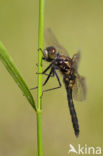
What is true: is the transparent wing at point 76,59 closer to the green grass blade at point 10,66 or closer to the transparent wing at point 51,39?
the transparent wing at point 51,39

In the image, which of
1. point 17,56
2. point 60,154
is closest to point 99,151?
point 60,154

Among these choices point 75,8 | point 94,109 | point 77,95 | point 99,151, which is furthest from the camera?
point 75,8

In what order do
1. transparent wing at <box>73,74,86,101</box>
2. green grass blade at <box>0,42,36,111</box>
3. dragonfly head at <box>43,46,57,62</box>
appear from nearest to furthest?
green grass blade at <box>0,42,36,111</box>, dragonfly head at <box>43,46,57,62</box>, transparent wing at <box>73,74,86,101</box>

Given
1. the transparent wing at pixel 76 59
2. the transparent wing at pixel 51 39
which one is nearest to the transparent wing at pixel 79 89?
the transparent wing at pixel 76 59

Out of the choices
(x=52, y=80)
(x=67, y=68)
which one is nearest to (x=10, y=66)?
(x=67, y=68)

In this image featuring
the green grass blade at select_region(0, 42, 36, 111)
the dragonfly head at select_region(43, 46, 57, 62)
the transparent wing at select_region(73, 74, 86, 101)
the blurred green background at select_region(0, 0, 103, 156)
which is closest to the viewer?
the green grass blade at select_region(0, 42, 36, 111)

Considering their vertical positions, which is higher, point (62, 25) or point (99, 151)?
point (62, 25)

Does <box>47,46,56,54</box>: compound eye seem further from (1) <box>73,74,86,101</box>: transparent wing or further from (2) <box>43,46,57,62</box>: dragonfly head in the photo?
(1) <box>73,74,86,101</box>: transparent wing

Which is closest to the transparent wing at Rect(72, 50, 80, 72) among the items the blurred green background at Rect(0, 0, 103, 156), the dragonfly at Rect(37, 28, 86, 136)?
the dragonfly at Rect(37, 28, 86, 136)

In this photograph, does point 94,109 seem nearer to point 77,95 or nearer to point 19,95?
point 19,95
